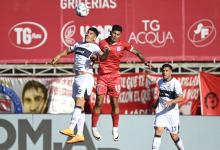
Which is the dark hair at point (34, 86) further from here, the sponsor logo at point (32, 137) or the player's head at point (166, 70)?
the player's head at point (166, 70)

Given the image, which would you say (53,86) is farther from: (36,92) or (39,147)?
(39,147)

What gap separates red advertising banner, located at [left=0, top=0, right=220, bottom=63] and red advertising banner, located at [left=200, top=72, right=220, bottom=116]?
3358 mm

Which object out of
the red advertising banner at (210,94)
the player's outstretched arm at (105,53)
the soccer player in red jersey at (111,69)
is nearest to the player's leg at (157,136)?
the soccer player in red jersey at (111,69)

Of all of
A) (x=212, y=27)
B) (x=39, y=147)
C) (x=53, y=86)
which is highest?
(x=212, y=27)

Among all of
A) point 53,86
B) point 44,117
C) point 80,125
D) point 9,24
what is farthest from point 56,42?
point 80,125

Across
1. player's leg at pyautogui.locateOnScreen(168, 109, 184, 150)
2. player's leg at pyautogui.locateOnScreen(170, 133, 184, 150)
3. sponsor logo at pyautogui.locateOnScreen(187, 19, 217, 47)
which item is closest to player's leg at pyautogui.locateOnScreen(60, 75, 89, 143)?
player's leg at pyautogui.locateOnScreen(168, 109, 184, 150)

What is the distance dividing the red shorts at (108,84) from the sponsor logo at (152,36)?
920 cm

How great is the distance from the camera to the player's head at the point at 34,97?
2647 cm

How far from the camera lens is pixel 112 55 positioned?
2023 cm

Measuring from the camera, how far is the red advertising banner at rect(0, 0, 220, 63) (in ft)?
96.5

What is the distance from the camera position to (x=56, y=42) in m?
29.9

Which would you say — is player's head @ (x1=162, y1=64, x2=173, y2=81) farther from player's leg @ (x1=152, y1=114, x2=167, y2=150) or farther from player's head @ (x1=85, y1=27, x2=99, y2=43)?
player's head @ (x1=85, y1=27, x2=99, y2=43)

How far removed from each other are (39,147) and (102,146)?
174 centimetres

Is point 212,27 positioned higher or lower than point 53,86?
higher
